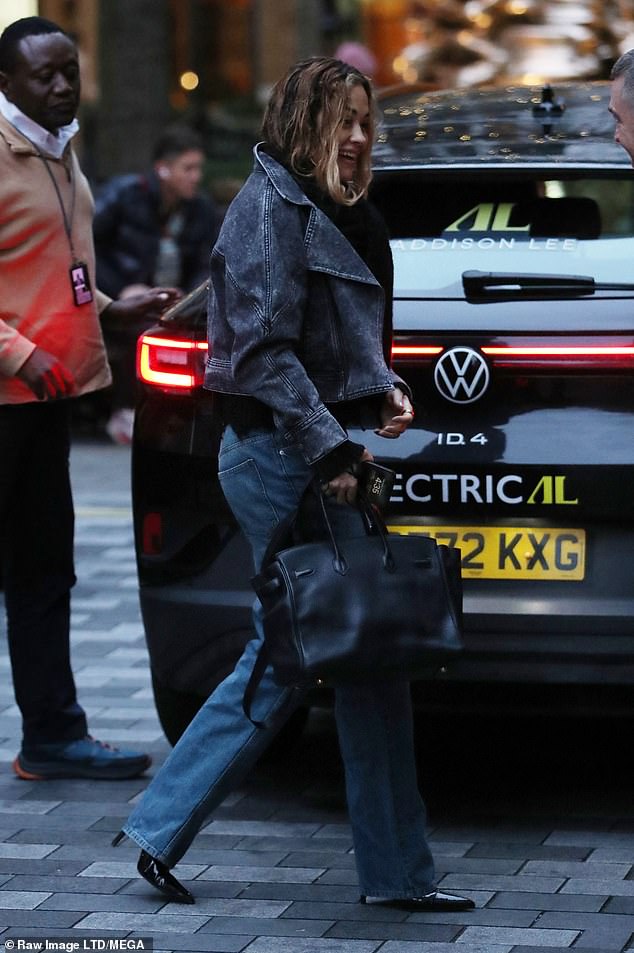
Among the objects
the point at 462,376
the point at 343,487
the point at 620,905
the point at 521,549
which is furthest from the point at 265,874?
the point at 462,376

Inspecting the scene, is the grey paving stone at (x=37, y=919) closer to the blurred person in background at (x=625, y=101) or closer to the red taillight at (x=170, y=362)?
the red taillight at (x=170, y=362)

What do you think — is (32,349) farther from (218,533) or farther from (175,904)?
(175,904)

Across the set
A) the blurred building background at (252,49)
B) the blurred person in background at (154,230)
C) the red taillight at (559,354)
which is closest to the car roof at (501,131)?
the red taillight at (559,354)

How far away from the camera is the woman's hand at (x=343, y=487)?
12.5 ft

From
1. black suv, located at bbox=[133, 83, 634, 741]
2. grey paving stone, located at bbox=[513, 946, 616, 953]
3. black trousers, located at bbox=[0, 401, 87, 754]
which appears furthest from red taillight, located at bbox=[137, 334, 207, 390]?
→ grey paving stone, located at bbox=[513, 946, 616, 953]

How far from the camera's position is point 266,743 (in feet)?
13.6

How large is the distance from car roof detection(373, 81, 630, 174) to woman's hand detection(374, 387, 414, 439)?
927mm

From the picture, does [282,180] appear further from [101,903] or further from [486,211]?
[101,903]

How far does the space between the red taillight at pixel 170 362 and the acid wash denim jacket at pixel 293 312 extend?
0.60m

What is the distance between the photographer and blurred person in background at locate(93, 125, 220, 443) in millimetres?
10562

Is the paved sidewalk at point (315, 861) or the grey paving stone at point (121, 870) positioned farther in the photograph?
the grey paving stone at point (121, 870)

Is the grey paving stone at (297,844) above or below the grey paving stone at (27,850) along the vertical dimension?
below

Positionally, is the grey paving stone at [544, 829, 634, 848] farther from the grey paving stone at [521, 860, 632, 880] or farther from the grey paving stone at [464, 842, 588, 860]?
the grey paving stone at [521, 860, 632, 880]

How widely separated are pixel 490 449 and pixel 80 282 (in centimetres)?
122
